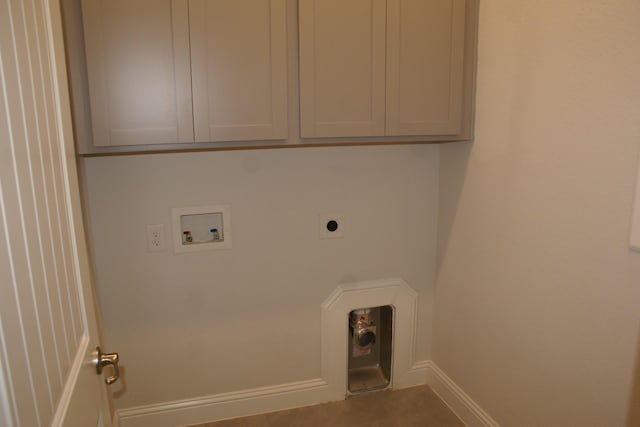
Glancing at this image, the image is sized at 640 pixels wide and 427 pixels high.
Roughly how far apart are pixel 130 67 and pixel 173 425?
157 centimetres

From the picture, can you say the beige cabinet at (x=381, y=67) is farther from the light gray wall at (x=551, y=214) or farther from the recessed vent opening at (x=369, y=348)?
the recessed vent opening at (x=369, y=348)

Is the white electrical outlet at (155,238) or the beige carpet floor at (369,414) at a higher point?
the white electrical outlet at (155,238)

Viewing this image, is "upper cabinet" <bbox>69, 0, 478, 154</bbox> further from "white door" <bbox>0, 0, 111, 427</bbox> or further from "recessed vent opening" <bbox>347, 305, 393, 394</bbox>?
"recessed vent opening" <bbox>347, 305, 393, 394</bbox>

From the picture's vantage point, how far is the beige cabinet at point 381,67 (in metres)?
1.60

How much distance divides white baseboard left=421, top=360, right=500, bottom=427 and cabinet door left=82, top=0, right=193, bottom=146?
1688mm

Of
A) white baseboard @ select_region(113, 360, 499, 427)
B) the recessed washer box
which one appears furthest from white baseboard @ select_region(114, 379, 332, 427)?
the recessed washer box

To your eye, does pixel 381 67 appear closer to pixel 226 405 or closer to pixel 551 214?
pixel 551 214

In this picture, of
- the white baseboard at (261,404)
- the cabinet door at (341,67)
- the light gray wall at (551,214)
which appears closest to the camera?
the light gray wall at (551,214)

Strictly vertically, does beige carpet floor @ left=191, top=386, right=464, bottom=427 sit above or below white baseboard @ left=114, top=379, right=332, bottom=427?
below

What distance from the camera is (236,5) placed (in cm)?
149

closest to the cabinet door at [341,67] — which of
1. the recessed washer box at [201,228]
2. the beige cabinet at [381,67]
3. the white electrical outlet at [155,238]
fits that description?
the beige cabinet at [381,67]

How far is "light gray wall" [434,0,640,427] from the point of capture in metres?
1.26

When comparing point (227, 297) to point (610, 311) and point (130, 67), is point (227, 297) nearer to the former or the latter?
point (130, 67)

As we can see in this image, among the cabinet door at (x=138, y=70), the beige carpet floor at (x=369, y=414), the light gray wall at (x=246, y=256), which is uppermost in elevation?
the cabinet door at (x=138, y=70)
